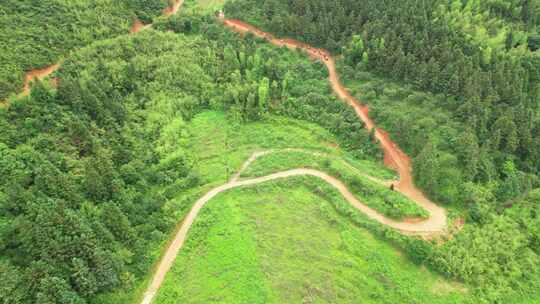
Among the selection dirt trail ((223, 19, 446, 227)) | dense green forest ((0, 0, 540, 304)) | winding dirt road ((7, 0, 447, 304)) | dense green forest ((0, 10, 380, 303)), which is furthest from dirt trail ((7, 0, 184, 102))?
dirt trail ((223, 19, 446, 227))

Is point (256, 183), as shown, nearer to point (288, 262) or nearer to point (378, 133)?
point (288, 262)

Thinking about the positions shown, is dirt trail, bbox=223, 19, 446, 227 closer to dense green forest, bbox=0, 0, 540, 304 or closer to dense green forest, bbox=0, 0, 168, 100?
dense green forest, bbox=0, 0, 540, 304

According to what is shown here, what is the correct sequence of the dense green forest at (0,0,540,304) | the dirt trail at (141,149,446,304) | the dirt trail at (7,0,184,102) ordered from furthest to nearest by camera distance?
the dirt trail at (7,0,184,102), the dirt trail at (141,149,446,304), the dense green forest at (0,0,540,304)

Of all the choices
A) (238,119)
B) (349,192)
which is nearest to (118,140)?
(238,119)

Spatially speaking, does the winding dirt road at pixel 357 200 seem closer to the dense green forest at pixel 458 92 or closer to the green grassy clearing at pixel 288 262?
the green grassy clearing at pixel 288 262

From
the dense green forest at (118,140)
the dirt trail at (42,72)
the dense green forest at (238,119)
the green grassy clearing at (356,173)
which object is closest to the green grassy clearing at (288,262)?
the dense green forest at (238,119)
